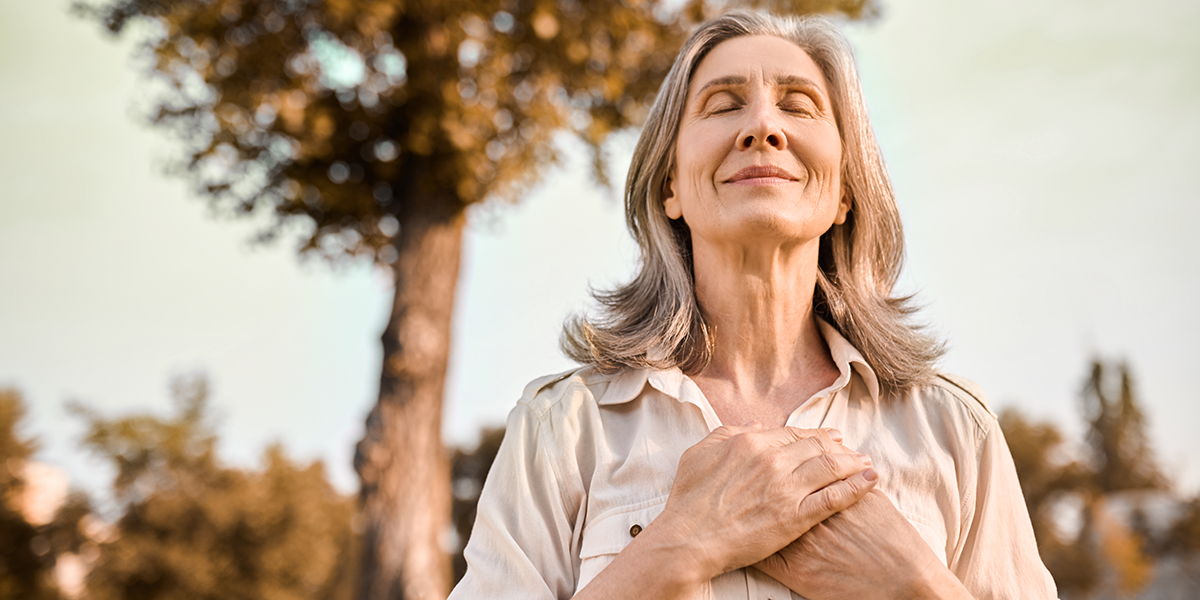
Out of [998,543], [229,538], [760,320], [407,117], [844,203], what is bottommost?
[998,543]

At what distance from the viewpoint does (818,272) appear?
87.7 inches

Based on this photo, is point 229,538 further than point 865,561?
Yes

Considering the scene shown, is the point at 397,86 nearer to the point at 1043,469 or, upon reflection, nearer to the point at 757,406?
the point at 757,406

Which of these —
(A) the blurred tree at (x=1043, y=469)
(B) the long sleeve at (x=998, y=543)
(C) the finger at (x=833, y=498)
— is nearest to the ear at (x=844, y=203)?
(B) the long sleeve at (x=998, y=543)

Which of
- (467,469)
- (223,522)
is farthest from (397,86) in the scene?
(223,522)

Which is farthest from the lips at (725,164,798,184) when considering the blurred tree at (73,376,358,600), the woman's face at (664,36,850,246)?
→ the blurred tree at (73,376,358,600)

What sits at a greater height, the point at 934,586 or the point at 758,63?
the point at 758,63

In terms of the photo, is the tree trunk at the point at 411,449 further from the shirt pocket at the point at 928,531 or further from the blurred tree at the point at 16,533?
the blurred tree at the point at 16,533

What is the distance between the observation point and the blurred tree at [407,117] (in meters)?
6.77

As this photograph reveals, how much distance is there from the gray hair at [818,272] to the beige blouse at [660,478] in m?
0.09

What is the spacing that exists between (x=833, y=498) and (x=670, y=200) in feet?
3.06

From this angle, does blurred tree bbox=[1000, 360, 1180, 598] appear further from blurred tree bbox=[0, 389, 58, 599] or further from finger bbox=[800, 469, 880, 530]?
blurred tree bbox=[0, 389, 58, 599]

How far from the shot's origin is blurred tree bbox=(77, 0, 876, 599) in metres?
6.77

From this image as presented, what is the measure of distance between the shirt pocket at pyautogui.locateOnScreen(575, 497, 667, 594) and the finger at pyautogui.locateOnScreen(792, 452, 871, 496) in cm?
30
